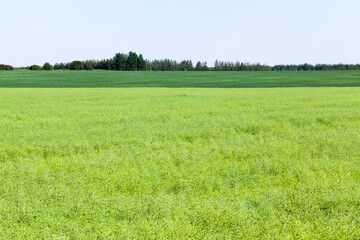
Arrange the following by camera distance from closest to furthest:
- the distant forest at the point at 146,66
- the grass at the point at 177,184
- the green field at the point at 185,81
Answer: the grass at the point at 177,184
the green field at the point at 185,81
the distant forest at the point at 146,66

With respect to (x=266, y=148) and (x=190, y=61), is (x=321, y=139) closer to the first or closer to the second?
(x=266, y=148)

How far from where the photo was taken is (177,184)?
4148 millimetres

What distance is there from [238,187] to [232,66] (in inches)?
5351

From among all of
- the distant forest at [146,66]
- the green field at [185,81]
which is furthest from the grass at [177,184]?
the distant forest at [146,66]

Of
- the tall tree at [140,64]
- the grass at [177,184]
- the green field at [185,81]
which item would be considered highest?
the tall tree at [140,64]

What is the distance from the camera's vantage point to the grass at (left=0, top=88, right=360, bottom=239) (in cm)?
304

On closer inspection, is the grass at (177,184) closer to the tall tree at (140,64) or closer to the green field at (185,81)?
the green field at (185,81)

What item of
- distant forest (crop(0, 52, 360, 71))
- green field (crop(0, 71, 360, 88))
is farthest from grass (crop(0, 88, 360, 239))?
distant forest (crop(0, 52, 360, 71))

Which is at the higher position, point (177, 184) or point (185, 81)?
point (185, 81)

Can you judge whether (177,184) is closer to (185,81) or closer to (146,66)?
(185,81)

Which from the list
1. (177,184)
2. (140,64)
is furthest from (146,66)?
(177,184)

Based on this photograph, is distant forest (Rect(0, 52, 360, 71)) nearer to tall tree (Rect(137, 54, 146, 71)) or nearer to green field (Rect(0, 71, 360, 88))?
tall tree (Rect(137, 54, 146, 71))

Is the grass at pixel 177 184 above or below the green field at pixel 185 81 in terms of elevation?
below

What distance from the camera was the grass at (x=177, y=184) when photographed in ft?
9.96
